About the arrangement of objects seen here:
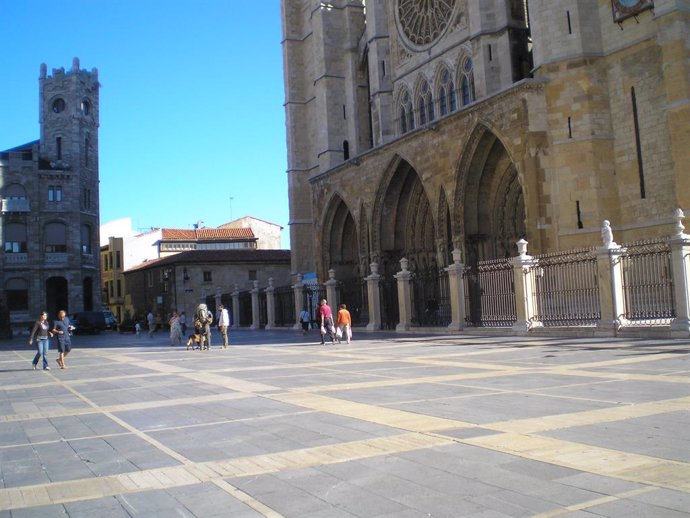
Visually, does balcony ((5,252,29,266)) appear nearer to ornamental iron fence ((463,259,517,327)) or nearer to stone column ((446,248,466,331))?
stone column ((446,248,466,331))

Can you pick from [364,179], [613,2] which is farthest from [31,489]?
[364,179]

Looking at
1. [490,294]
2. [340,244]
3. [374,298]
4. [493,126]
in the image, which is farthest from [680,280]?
[340,244]

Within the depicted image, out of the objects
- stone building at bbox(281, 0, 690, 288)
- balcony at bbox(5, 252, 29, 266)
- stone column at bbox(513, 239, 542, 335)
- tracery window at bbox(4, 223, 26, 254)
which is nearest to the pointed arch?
stone building at bbox(281, 0, 690, 288)

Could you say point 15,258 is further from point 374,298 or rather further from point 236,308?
point 374,298

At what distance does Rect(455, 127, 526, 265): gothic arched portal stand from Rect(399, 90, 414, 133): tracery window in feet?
24.9

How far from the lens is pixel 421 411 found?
7.63 meters

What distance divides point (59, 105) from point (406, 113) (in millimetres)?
34915

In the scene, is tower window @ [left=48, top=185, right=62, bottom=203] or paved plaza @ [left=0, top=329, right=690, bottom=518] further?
tower window @ [left=48, top=185, right=62, bottom=203]

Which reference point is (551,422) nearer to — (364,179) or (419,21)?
(364,179)

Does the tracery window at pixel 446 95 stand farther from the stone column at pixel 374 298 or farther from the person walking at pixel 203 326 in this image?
the person walking at pixel 203 326

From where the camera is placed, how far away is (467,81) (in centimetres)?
3094

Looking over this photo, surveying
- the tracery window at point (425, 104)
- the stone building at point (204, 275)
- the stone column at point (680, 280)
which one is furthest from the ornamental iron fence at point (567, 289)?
the stone building at point (204, 275)

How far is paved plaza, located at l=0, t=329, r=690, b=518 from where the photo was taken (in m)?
4.47

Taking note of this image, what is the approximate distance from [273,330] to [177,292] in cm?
1963
